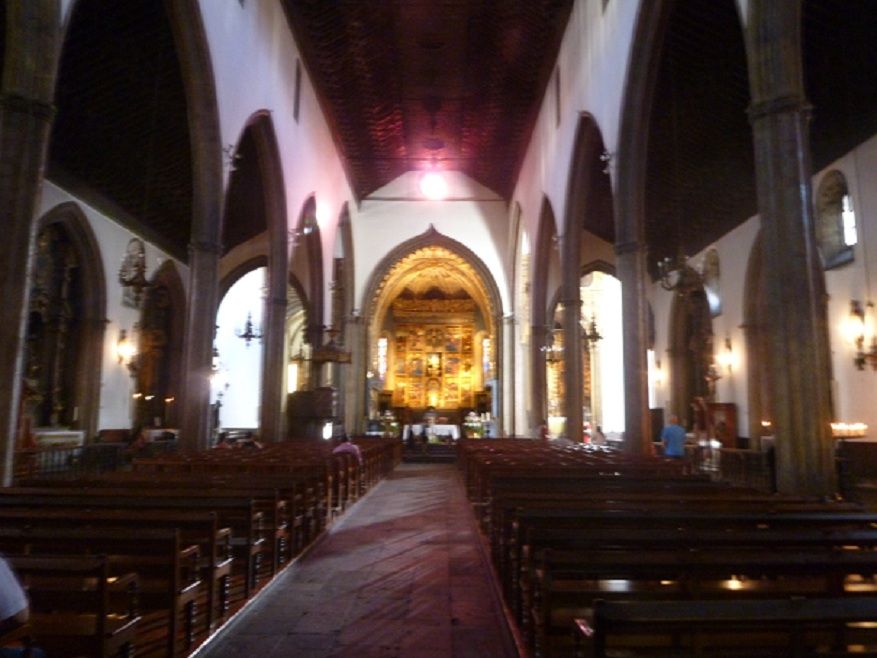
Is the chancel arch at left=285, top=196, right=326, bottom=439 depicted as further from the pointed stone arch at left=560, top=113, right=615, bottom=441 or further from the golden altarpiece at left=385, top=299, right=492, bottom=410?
the golden altarpiece at left=385, top=299, right=492, bottom=410

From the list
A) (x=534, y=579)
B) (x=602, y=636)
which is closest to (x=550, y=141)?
(x=534, y=579)

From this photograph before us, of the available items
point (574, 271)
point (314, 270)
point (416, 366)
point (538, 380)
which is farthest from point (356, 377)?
point (574, 271)

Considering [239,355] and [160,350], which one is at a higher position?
[239,355]

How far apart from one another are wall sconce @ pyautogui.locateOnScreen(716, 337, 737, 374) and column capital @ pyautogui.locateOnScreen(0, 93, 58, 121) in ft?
56.4

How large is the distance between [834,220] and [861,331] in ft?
8.59

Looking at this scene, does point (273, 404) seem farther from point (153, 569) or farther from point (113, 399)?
point (153, 569)

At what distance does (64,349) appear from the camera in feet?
56.0

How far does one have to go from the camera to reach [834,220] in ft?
47.1

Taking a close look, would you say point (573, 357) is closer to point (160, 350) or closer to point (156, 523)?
point (160, 350)

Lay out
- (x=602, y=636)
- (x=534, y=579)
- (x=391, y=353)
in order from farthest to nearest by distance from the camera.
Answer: (x=391, y=353)
(x=534, y=579)
(x=602, y=636)

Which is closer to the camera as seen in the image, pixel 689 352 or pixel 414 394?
pixel 689 352

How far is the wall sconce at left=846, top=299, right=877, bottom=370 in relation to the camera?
1279cm

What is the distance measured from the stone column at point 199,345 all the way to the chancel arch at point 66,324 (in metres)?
5.82

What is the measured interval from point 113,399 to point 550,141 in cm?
1372
